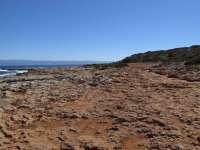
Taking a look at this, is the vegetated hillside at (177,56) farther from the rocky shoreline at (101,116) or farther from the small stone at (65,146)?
the small stone at (65,146)

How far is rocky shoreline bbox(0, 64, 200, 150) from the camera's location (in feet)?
27.0

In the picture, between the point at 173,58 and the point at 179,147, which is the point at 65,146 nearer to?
the point at 179,147

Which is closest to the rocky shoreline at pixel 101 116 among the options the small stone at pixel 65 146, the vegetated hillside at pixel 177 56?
the small stone at pixel 65 146

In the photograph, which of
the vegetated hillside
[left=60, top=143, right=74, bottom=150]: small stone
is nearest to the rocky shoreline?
[left=60, top=143, right=74, bottom=150]: small stone

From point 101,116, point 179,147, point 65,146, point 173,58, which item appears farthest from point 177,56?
point 65,146

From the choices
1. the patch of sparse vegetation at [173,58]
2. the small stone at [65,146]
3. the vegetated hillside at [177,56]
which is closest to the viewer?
the small stone at [65,146]

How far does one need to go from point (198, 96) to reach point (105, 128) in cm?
387

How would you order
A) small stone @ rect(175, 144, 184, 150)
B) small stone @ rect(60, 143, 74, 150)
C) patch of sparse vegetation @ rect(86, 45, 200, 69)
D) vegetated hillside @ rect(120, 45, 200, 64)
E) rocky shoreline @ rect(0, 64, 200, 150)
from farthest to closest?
1. vegetated hillside @ rect(120, 45, 200, 64)
2. patch of sparse vegetation @ rect(86, 45, 200, 69)
3. rocky shoreline @ rect(0, 64, 200, 150)
4. small stone @ rect(60, 143, 74, 150)
5. small stone @ rect(175, 144, 184, 150)

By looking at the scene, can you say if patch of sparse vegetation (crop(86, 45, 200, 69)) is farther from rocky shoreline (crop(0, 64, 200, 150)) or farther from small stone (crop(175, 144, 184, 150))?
small stone (crop(175, 144, 184, 150))

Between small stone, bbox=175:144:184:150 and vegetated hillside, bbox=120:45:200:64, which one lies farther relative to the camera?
vegetated hillside, bbox=120:45:200:64

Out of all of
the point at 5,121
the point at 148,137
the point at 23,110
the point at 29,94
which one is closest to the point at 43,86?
the point at 29,94

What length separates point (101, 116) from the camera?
1005cm

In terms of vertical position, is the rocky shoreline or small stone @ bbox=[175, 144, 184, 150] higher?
the rocky shoreline

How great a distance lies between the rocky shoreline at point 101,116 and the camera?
27.0 ft
